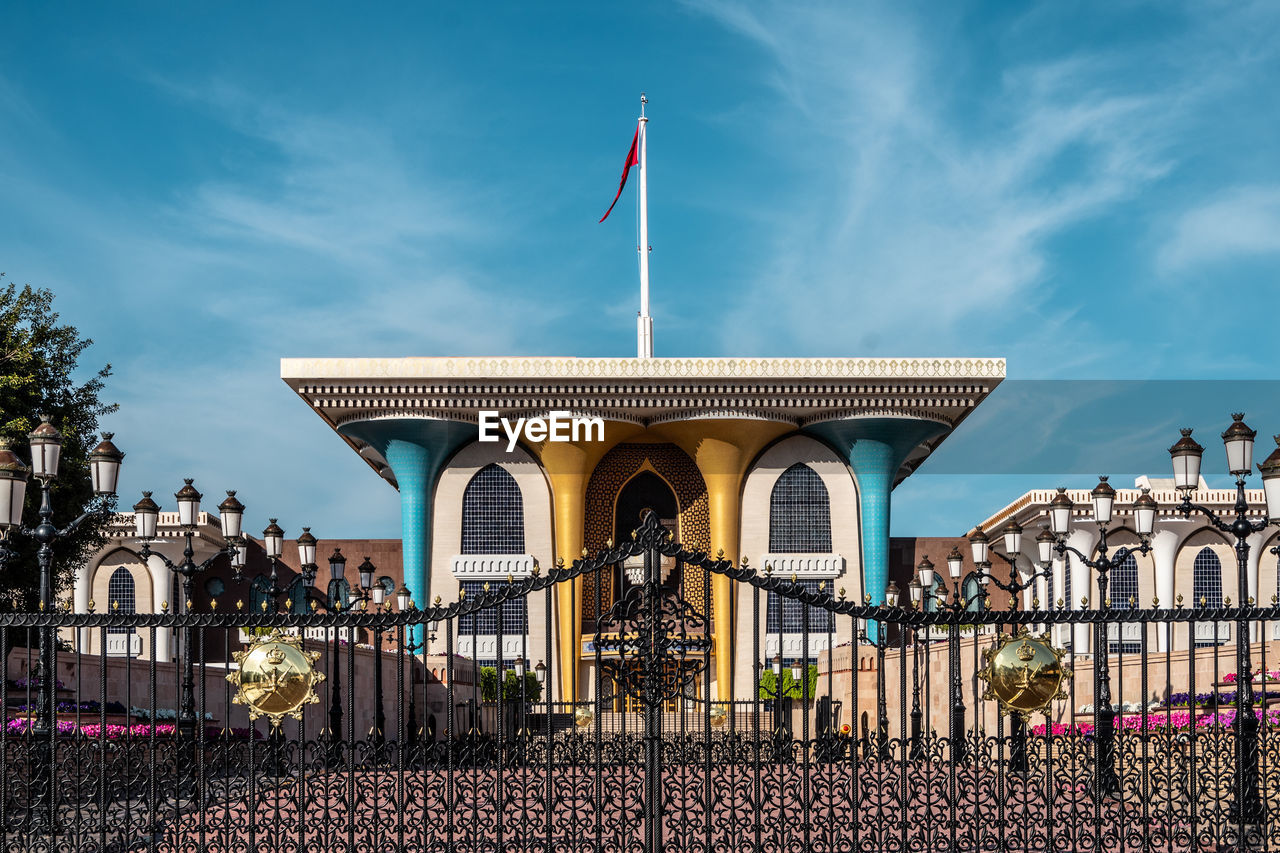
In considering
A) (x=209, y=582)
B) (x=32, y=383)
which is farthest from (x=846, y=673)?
(x=209, y=582)

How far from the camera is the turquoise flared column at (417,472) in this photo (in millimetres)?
35219

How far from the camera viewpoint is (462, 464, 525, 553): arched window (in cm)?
3631

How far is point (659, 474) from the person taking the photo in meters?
37.4

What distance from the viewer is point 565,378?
A: 111 feet

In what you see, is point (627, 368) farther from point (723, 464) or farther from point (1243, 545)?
point (1243, 545)

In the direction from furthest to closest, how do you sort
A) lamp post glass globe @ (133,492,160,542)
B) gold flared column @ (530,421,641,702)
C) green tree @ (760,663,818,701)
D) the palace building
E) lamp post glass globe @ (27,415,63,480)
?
1. gold flared column @ (530,421,641,702)
2. the palace building
3. lamp post glass globe @ (133,492,160,542)
4. lamp post glass globe @ (27,415,63,480)
5. green tree @ (760,663,818,701)

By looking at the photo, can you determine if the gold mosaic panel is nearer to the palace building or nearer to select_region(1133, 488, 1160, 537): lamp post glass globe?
the palace building

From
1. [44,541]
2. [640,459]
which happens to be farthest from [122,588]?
[44,541]

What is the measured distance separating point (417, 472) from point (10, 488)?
24994 mm

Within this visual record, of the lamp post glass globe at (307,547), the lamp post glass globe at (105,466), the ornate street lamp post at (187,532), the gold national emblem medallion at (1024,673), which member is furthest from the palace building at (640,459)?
the gold national emblem medallion at (1024,673)

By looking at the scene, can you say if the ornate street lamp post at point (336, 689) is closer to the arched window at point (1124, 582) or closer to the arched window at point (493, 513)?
the arched window at point (493, 513)

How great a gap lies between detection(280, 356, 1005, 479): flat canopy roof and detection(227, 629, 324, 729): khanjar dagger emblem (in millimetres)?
23856

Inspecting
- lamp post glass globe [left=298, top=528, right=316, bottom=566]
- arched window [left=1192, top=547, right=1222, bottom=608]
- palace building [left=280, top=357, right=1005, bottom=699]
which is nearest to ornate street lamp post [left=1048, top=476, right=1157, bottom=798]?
lamp post glass globe [left=298, top=528, right=316, bottom=566]

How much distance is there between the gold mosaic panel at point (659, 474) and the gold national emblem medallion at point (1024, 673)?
2723 centimetres
